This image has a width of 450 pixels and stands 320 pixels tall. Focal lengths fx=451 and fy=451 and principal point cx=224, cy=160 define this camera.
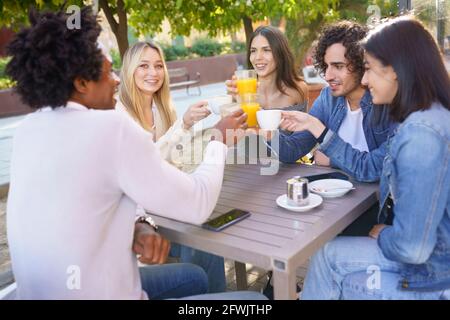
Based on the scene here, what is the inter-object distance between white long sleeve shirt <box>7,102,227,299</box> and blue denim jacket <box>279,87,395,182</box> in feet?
2.88

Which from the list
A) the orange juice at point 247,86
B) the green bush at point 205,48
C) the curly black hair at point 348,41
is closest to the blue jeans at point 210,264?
the orange juice at point 247,86

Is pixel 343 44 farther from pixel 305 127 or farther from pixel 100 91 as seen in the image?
pixel 100 91

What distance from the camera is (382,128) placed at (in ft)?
7.53

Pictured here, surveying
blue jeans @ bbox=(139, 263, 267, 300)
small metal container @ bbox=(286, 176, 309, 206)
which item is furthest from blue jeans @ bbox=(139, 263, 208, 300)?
small metal container @ bbox=(286, 176, 309, 206)

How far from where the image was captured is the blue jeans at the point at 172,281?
5.96 feet

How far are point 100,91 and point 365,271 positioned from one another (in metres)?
1.13

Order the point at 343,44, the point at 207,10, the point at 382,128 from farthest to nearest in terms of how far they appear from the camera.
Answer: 1. the point at 207,10
2. the point at 343,44
3. the point at 382,128

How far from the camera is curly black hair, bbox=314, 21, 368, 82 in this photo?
245 centimetres

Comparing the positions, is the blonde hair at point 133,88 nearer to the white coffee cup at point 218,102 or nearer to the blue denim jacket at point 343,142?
the white coffee cup at point 218,102

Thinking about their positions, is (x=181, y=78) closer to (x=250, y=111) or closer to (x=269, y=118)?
(x=250, y=111)

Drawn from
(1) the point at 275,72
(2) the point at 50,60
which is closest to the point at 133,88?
(1) the point at 275,72

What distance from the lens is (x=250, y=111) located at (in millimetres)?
2195

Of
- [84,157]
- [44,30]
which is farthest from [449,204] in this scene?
[44,30]

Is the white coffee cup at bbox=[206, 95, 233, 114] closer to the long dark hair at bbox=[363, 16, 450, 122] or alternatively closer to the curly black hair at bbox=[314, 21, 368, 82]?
the curly black hair at bbox=[314, 21, 368, 82]
